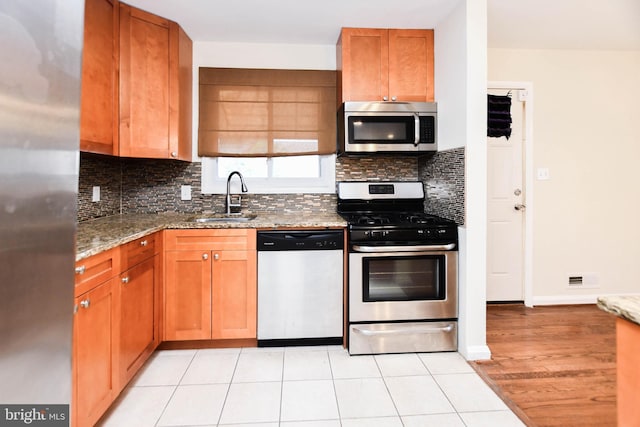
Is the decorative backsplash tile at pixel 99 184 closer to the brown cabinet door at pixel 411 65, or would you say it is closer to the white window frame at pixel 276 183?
the white window frame at pixel 276 183

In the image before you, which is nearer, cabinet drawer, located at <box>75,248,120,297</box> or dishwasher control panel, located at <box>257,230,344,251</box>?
Result: cabinet drawer, located at <box>75,248,120,297</box>

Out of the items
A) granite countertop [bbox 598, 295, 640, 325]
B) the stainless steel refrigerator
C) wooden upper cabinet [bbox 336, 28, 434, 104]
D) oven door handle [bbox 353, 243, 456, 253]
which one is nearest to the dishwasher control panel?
oven door handle [bbox 353, 243, 456, 253]

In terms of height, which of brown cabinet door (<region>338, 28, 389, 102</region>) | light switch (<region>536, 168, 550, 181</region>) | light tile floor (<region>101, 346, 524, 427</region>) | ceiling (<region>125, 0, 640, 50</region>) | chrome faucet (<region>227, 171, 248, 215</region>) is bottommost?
light tile floor (<region>101, 346, 524, 427</region>)

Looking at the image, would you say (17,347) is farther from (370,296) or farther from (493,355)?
(493,355)

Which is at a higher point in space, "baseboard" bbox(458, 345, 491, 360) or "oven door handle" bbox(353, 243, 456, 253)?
"oven door handle" bbox(353, 243, 456, 253)

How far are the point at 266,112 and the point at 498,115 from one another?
1.81 metres

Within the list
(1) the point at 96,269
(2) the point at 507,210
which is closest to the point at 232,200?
(1) the point at 96,269

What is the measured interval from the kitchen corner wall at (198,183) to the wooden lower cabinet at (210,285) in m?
0.70

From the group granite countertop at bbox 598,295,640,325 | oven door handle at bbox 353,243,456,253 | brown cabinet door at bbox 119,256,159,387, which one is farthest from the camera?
oven door handle at bbox 353,243,456,253

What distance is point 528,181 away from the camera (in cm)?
340

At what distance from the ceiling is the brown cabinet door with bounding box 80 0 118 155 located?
0.28 m

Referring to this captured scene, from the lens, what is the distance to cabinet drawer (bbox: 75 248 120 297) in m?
1.48

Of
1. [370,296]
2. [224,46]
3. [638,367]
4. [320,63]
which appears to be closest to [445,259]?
[370,296]

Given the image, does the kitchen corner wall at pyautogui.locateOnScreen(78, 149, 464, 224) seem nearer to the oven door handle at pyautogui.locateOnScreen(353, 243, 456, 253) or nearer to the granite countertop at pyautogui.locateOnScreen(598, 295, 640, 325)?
the oven door handle at pyautogui.locateOnScreen(353, 243, 456, 253)
